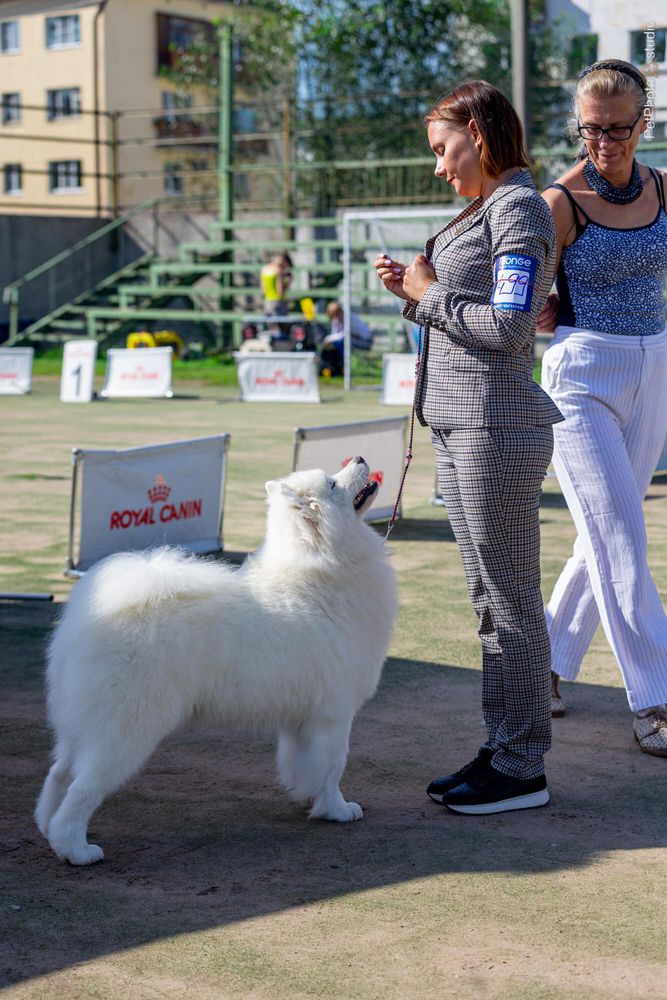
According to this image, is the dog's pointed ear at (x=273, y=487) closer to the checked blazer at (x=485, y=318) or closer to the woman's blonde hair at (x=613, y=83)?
the checked blazer at (x=485, y=318)

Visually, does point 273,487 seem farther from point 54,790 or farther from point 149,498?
point 149,498

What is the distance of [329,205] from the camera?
86.0ft

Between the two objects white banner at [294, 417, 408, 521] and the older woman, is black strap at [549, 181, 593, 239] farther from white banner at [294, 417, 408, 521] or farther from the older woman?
white banner at [294, 417, 408, 521]

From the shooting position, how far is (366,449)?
880 cm

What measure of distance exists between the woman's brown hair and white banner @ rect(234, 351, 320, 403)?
15143 millimetres

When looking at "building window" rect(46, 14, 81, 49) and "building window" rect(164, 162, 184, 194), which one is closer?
"building window" rect(164, 162, 184, 194)

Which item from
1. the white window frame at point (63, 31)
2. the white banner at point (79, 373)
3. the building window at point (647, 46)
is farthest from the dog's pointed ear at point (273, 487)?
the white window frame at point (63, 31)

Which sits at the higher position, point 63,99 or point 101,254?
point 63,99

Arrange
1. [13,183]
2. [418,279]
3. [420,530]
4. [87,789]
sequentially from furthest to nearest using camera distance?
[13,183] < [420,530] < [418,279] < [87,789]

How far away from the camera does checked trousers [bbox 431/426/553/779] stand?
12.2 feet

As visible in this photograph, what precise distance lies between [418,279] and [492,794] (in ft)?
5.43

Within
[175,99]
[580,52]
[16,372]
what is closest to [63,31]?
[175,99]

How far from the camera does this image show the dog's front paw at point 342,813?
3.92m

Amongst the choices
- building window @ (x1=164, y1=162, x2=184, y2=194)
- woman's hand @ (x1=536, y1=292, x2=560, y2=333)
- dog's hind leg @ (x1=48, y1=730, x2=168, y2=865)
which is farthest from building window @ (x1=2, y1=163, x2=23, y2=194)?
dog's hind leg @ (x1=48, y1=730, x2=168, y2=865)
